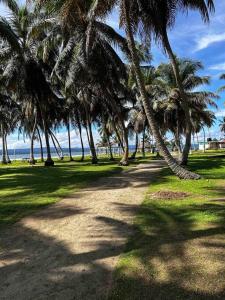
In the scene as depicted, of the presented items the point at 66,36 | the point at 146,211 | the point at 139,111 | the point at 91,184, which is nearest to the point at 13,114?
the point at 139,111

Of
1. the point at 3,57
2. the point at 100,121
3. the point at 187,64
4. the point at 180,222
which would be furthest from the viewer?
the point at 100,121

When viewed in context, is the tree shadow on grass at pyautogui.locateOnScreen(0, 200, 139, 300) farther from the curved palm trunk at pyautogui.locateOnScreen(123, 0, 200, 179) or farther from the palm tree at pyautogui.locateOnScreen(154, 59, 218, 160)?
the palm tree at pyautogui.locateOnScreen(154, 59, 218, 160)

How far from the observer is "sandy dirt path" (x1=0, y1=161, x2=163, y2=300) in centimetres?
511

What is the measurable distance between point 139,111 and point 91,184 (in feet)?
95.9

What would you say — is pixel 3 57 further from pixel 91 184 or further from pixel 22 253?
pixel 22 253

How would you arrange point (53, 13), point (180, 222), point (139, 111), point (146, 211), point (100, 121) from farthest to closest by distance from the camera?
point (100, 121) < point (139, 111) < point (53, 13) < point (146, 211) < point (180, 222)

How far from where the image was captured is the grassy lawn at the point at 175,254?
16.0 ft

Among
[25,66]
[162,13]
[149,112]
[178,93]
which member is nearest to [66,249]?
[149,112]

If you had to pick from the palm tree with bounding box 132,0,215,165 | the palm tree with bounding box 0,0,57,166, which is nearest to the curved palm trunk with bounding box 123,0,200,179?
the palm tree with bounding box 132,0,215,165

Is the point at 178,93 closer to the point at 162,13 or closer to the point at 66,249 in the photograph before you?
the point at 162,13

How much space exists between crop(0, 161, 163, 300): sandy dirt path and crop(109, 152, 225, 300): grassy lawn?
0.29 meters

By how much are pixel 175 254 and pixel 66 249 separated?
1.83m

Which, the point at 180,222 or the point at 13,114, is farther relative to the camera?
the point at 13,114

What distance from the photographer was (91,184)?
15.2m
